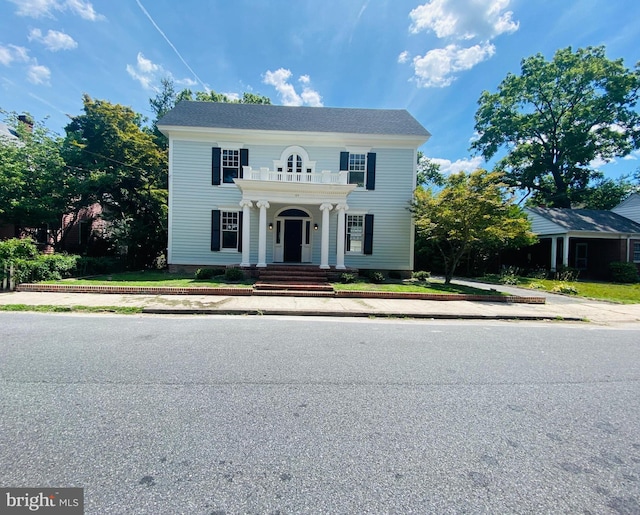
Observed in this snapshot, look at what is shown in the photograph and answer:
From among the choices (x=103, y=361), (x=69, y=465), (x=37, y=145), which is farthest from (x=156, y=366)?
(x=37, y=145)

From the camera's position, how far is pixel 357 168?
49.4ft

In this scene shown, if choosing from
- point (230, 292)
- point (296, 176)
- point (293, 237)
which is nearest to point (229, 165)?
point (296, 176)

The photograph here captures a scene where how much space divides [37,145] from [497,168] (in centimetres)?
3520

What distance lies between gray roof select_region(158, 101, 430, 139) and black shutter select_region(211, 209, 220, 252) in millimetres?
4236

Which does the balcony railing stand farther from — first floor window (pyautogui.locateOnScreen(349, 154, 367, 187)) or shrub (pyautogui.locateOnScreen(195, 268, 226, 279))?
shrub (pyautogui.locateOnScreen(195, 268, 226, 279))

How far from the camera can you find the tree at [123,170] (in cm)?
1589

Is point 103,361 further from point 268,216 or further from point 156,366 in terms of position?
point 268,216

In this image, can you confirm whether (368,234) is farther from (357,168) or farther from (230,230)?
(230,230)

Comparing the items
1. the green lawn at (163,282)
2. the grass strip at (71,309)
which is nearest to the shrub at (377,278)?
the green lawn at (163,282)

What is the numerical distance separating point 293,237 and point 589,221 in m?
19.7

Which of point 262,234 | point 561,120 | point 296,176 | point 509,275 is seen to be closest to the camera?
point 262,234

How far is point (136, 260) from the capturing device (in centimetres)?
1683

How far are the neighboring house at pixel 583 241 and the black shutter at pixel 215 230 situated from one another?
779 inches

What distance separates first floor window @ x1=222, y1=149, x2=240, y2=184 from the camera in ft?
48.6
